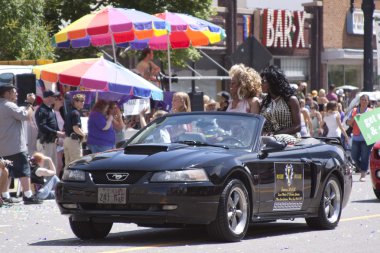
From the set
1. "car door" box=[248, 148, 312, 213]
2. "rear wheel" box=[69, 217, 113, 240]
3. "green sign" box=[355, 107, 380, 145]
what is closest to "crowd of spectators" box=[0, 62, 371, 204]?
"car door" box=[248, 148, 312, 213]

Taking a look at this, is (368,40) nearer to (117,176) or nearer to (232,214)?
(232,214)

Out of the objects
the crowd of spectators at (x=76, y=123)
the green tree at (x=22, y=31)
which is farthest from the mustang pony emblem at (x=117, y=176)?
the green tree at (x=22, y=31)

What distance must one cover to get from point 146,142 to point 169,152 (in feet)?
3.08

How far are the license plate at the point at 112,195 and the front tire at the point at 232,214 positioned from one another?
35.4 inches

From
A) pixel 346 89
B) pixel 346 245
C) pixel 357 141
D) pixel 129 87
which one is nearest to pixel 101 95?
pixel 129 87

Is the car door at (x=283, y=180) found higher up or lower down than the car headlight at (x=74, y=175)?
lower down

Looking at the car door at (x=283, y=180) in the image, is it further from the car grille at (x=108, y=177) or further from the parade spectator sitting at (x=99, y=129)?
the parade spectator sitting at (x=99, y=129)

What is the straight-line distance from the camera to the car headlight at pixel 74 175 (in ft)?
36.6

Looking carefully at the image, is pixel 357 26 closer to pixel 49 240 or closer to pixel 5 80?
pixel 5 80

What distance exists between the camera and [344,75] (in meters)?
51.8

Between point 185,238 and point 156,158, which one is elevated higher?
point 156,158

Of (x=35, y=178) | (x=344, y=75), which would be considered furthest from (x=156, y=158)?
(x=344, y=75)

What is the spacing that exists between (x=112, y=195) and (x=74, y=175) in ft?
1.83

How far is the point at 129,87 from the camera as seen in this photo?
2006 centimetres
